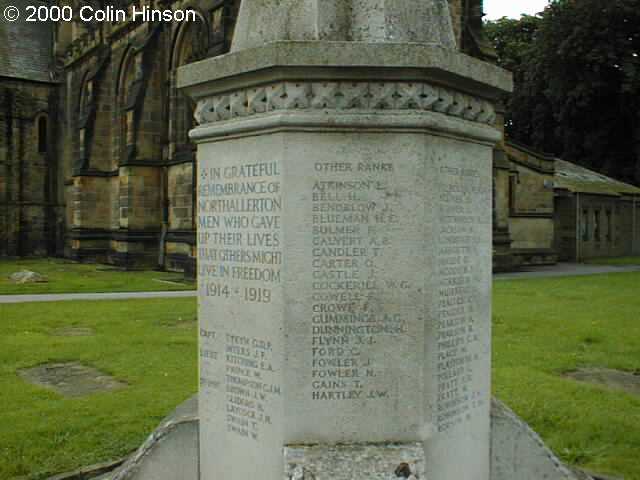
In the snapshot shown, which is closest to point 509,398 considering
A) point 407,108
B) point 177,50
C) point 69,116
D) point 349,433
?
point 349,433

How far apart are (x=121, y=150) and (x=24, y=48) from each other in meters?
15.6

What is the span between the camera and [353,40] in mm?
3484

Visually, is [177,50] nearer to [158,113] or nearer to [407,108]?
[158,113]

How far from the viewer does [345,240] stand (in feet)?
10.9

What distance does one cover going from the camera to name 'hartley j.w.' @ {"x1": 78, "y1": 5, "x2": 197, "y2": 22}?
75.9 feet

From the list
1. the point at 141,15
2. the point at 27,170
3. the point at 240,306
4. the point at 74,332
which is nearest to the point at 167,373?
the point at 74,332

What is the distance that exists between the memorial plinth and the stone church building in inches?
636

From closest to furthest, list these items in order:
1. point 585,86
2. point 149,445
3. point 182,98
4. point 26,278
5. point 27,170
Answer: point 149,445
point 26,278
point 182,98
point 585,86
point 27,170

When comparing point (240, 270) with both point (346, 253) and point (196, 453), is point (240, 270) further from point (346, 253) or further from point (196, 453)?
point (196, 453)

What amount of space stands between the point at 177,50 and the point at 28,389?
18.6 meters

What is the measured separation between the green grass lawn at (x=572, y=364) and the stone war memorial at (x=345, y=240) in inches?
102

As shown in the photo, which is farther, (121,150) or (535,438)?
(121,150)

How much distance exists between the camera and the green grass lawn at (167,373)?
5539mm

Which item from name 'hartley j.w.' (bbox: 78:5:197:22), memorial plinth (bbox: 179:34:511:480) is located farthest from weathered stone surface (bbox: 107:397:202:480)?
name 'hartley j.w.' (bbox: 78:5:197:22)
